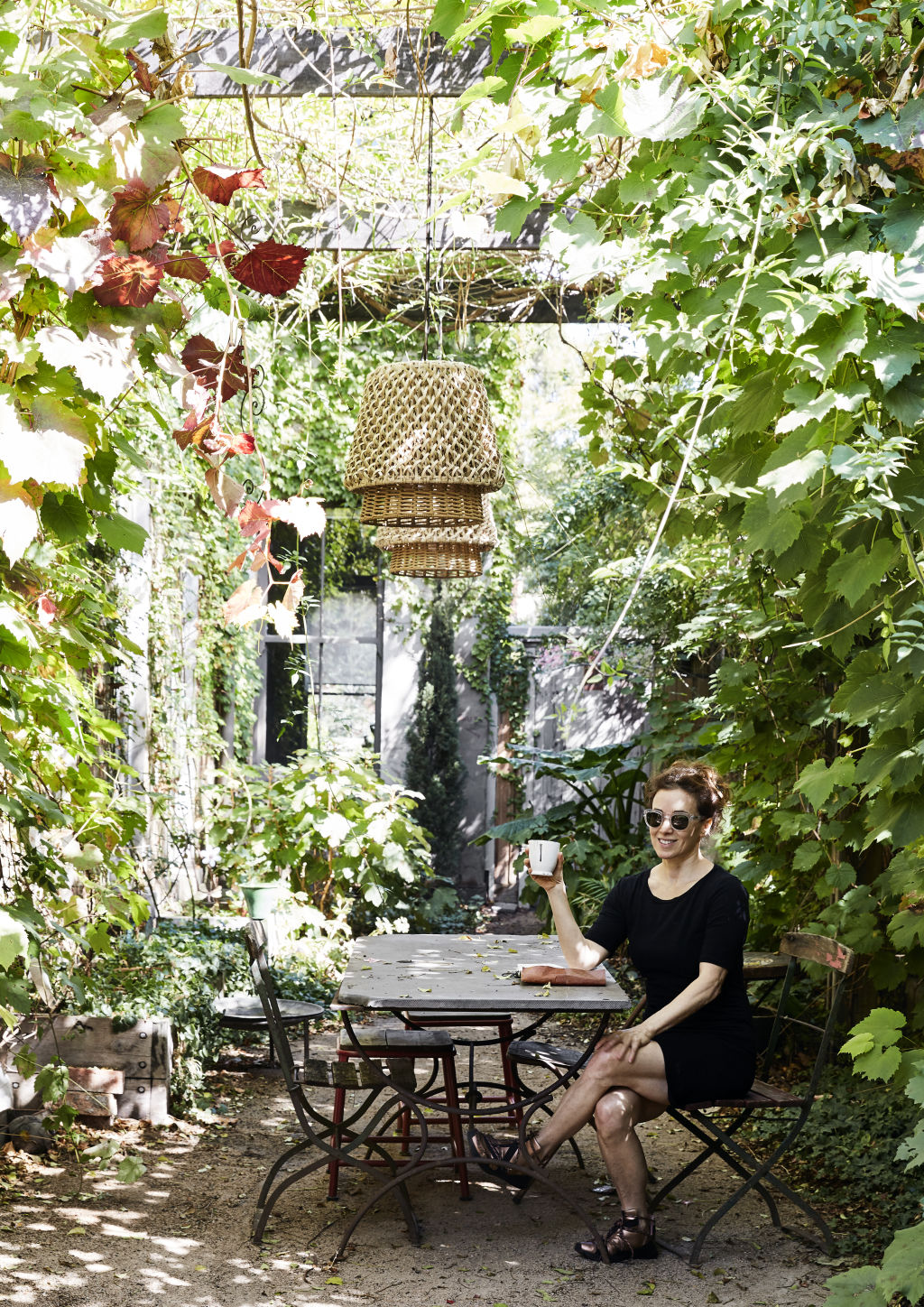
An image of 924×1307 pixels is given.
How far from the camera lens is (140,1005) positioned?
4.45m

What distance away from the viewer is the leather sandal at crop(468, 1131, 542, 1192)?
141 inches

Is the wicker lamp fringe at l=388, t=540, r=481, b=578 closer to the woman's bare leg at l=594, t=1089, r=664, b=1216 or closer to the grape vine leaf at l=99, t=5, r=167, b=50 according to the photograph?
the woman's bare leg at l=594, t=1089, r=664, b=1216

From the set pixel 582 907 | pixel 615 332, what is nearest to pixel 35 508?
pixel 615 332

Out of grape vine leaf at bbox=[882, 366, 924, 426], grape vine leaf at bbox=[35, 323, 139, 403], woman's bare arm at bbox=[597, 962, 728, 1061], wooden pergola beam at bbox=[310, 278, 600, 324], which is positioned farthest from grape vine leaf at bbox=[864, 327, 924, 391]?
wooden pergola beam at bbox=[310, 278, 600, 324]

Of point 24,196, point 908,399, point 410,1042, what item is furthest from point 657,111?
point 410,1042

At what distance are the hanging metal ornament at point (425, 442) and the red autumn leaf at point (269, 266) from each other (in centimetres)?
200

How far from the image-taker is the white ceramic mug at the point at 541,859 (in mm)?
3432

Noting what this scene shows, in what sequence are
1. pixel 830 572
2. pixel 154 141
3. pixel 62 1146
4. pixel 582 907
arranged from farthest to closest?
pixel 582 907 < pixel 62 1146 < pixel 830 572 < pixel 154 141

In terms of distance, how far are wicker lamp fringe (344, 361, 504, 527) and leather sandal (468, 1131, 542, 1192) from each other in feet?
6.51

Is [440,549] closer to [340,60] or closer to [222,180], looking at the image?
[340,60]

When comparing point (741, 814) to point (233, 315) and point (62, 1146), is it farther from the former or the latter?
point (233, 315)

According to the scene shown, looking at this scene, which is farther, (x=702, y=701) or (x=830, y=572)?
(x=702, y=701)

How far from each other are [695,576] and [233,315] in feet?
12.8

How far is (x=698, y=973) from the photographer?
11.5ft
